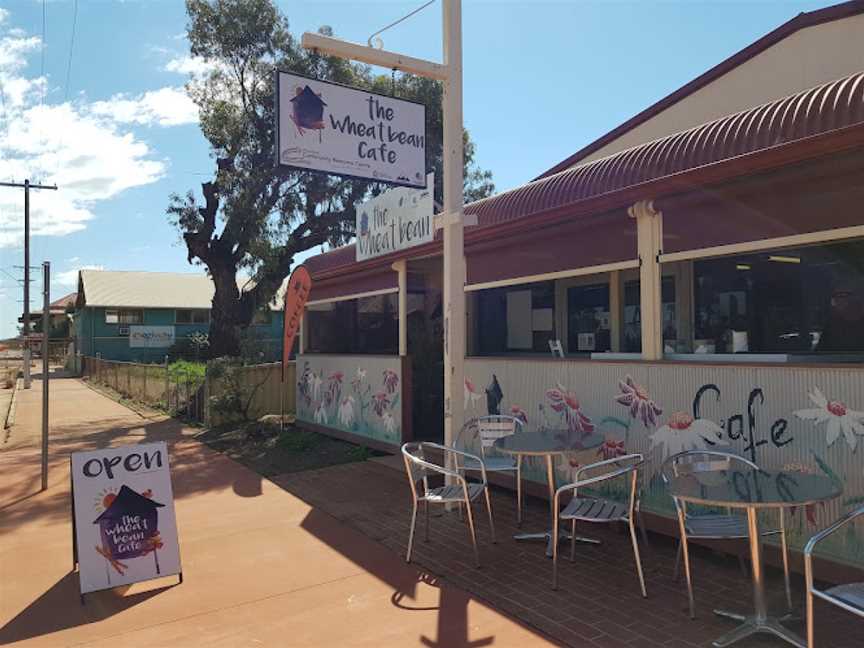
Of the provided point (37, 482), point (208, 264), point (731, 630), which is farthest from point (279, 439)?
point (208, 264)

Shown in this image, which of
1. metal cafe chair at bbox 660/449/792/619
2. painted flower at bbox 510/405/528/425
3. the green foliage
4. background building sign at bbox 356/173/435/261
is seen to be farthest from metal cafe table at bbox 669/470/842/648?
the green foliage

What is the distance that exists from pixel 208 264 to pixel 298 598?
55.0 feet

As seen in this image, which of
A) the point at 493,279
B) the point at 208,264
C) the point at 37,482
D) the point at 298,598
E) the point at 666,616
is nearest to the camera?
the point at 666,616

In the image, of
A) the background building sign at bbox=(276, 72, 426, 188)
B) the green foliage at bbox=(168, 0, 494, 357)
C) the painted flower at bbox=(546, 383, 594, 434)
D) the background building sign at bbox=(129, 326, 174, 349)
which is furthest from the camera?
the background building sign at bbox=(129, 326, 174, 349)

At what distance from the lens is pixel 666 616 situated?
12.3 ft

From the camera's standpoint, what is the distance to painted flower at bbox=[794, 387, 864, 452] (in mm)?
3908

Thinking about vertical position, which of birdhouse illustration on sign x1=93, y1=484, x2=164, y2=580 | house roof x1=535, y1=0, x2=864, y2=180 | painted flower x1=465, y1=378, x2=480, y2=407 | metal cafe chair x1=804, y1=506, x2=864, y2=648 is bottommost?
birdhouse illustration on sign x1=93, y1=484, x2=164, y2=580

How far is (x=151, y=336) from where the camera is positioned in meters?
35.1

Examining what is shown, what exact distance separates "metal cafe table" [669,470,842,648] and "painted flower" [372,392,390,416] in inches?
230

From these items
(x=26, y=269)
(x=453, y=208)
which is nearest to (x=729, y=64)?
(x=453, y=208)

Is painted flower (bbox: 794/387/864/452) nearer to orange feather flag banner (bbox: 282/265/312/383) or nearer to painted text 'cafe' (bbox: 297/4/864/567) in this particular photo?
painted text 'cafe' (bbox: 297/4/864/567)

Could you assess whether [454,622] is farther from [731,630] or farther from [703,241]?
[703,241]

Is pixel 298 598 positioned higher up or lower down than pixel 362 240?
lower down

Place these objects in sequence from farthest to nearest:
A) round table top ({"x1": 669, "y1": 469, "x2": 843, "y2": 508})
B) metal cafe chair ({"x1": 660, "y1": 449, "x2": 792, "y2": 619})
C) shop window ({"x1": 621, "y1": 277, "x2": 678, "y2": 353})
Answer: shop window ({"x1": 621, "y1": 277, "x2": 678, "y2": 353}) → metal cafe chair ({"x1": 660, "y1": 449, "x2": 792, "y2": 619}) → round table top ({"x1": 669, "y1": 469, "x2": 843, "y2": 508})
